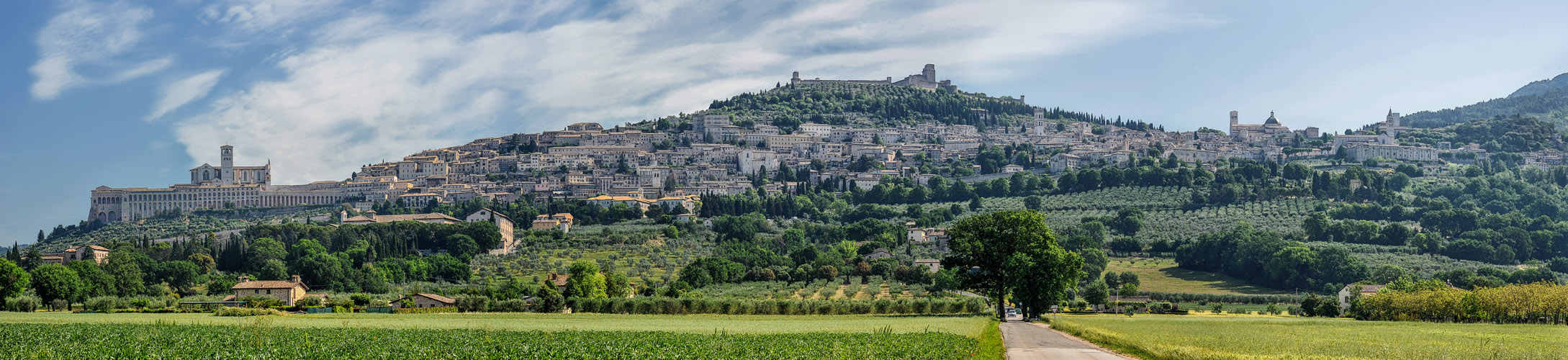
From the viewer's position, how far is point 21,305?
2062 inches

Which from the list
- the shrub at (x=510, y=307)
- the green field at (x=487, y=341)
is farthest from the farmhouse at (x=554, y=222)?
the green field at (x=487, y=341)

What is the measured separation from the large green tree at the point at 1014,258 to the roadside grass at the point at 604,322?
234 cm

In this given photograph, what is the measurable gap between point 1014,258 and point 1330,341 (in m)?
18.5

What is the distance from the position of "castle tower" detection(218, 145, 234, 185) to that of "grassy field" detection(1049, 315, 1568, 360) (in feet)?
467

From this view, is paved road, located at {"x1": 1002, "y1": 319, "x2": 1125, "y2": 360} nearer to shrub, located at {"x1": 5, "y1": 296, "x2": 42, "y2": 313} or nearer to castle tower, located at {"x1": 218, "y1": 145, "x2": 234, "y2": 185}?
shrub, located at {"x1": 5, "y1": 296, "x2": 42, "y2": 313}

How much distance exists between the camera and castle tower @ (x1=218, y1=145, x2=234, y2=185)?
153625mm

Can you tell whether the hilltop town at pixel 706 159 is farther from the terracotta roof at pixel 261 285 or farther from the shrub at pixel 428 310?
the shrub at pixel 428 310

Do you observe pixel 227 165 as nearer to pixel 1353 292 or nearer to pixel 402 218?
pixel 402 218

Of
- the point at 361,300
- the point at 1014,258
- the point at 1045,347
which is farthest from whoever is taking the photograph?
the point at 361,300

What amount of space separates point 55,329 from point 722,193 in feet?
380

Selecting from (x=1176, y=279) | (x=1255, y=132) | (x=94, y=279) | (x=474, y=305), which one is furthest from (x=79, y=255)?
(x=1255, y=132)

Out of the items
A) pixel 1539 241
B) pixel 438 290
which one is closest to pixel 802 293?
pixel 438 290

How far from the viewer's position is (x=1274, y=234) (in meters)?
91.4

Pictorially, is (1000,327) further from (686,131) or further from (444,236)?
(686,131)
